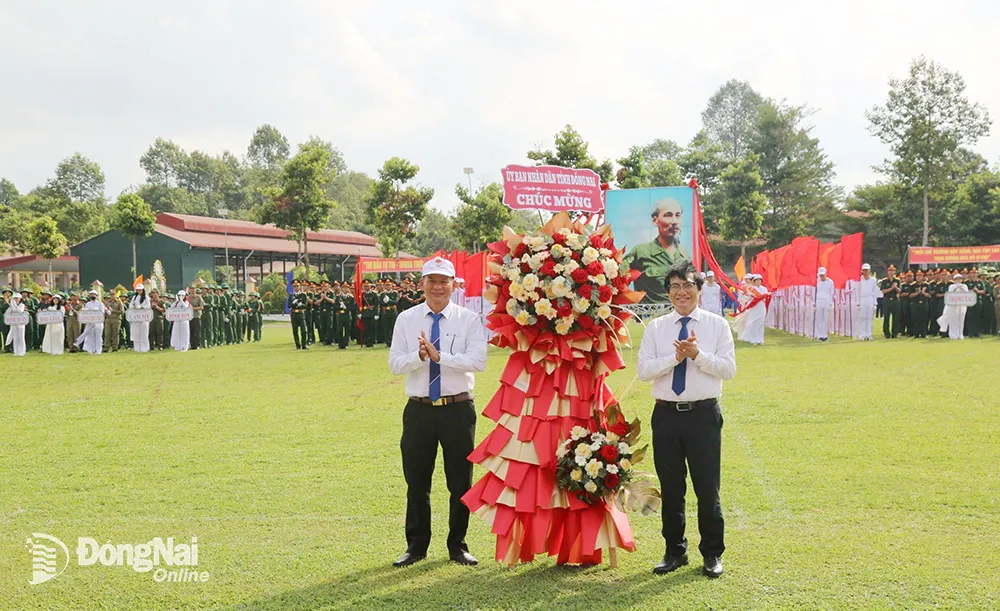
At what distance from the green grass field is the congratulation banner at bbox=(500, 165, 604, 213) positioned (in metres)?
6.67

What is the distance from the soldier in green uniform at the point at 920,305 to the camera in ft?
75.8

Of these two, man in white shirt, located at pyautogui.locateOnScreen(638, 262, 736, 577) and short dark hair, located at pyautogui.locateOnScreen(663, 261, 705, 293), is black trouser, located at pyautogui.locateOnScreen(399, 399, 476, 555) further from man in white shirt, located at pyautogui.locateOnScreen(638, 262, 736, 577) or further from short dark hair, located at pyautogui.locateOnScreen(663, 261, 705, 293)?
short dark hair, located at pyautogui.locateOnScreen(663, 261, 705, 293)

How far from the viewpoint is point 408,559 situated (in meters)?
5.28

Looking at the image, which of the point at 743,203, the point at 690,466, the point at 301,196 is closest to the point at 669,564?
the point at 690,466

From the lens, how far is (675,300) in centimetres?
510

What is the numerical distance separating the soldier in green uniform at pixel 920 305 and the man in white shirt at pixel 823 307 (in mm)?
2625

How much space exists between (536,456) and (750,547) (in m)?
1.63

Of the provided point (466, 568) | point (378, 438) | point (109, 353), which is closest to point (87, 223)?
point (109, 353)

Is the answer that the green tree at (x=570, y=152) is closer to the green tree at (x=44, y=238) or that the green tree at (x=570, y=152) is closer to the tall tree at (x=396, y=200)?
the tall tree at (x=396, y=200)

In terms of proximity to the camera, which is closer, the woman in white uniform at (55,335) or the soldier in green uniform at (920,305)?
the soldier in green uniform at (920,305)

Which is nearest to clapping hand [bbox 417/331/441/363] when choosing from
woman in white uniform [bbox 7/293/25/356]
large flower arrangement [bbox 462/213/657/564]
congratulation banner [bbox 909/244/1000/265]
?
large flower arrangement [bbox 462/213/657/564]

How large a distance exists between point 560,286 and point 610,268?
0.37 metres

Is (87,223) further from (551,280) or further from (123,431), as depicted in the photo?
(551,280)

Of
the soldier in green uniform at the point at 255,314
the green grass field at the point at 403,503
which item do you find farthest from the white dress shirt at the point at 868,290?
the soldier in green uniform at the point at 255,314
